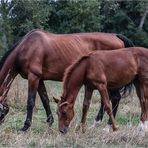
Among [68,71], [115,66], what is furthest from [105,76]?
[68,71]

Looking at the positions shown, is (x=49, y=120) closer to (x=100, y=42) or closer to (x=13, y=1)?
(x=100, y=42)

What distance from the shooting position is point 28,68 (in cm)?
888

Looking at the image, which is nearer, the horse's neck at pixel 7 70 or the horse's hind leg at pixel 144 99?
the horse's hind leg at pixel 144 99

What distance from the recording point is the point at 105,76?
818cm

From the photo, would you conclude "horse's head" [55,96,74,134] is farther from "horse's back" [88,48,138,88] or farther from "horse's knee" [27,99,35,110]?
"horse's knee" [27,99,35,110]

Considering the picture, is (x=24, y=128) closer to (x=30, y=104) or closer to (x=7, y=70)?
(x=30, y=104)

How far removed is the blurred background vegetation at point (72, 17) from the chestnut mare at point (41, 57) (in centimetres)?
2015

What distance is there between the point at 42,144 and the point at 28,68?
2.26m

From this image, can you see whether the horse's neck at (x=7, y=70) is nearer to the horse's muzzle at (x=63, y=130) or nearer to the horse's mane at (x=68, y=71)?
the horse's mane at (x=68, y=71)

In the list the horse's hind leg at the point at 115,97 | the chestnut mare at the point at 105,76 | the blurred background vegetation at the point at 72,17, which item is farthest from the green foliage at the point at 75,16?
the chestnut mare at the point at 105,76

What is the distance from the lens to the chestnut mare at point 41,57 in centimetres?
884

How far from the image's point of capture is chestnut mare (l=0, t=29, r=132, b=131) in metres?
8.84

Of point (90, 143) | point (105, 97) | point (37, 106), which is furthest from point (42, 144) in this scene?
point (37, 106)

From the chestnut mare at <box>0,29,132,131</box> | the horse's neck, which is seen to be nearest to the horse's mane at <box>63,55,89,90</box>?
the chestnut mare at <box>0,29,132,131</box>
